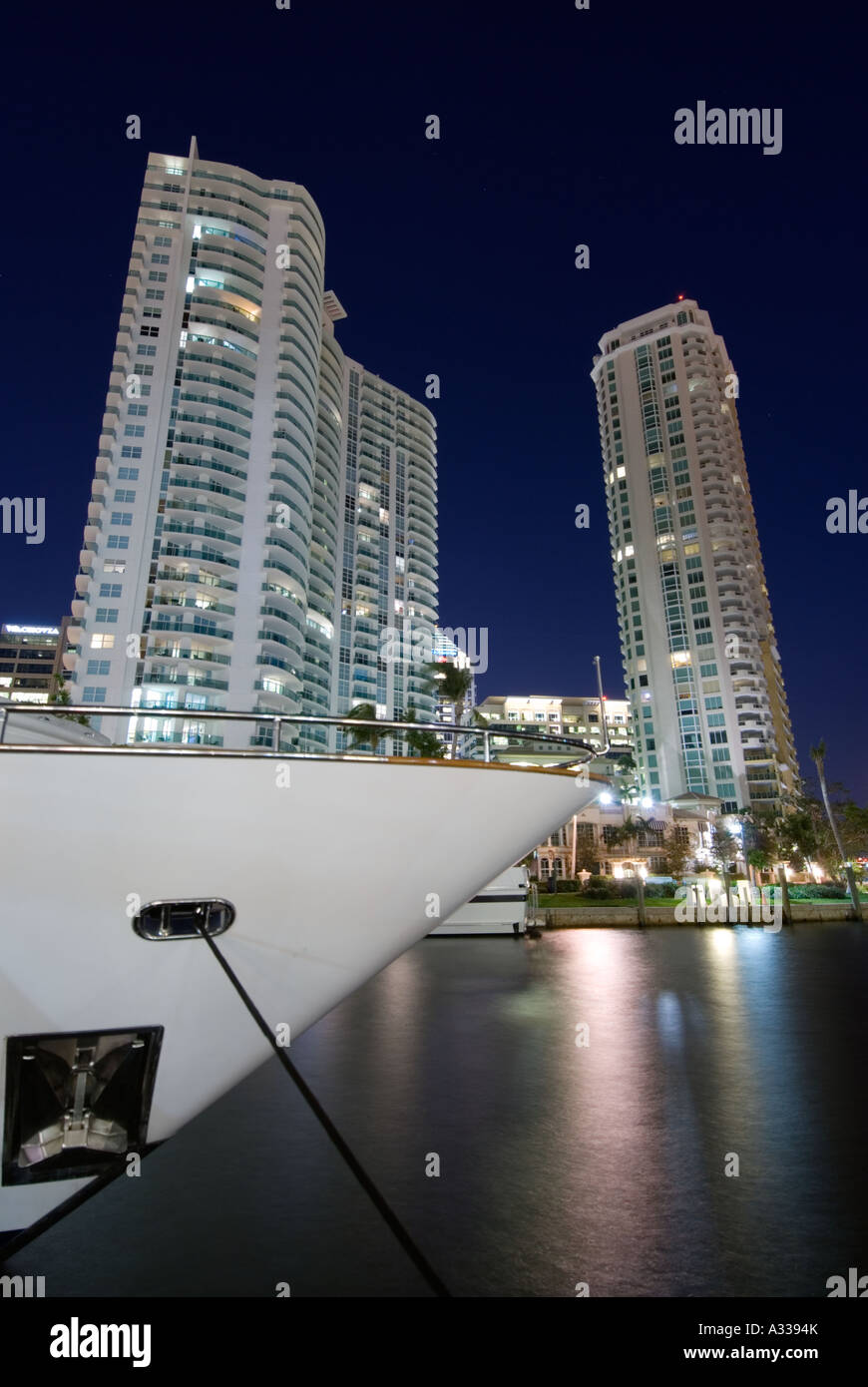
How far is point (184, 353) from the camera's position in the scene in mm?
52562

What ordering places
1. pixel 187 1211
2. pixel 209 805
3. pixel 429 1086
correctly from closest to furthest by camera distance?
1. pixel 209 805
2. pixel 187 1211
3. pixel 429 1086

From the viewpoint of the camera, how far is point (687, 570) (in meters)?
78.6

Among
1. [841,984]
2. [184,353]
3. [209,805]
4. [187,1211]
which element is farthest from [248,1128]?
[184,353]

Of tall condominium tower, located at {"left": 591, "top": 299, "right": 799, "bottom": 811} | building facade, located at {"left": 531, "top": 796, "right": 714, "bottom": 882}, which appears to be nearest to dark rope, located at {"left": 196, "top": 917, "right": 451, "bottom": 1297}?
building facade, located at {"left": 531, "top": 796, "right": 714, "bottom": 882}

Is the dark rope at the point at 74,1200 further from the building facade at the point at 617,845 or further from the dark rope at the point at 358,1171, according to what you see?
the building facade at the point at 617,845

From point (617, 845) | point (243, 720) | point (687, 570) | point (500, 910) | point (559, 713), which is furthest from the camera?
point (559, 713)

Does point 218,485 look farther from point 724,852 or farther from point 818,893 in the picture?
→ point 818,893

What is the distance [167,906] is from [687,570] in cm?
8382

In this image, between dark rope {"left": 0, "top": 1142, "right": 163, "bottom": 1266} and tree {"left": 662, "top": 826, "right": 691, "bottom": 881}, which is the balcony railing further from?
tree {"left": 662, "top": 826, "right": 691, "bottom": 881}

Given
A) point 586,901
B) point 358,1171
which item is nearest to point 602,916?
point 586,901

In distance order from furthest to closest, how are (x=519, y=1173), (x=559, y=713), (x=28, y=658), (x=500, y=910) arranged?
(x=559, y=713), (x=28, y=658), (x=500, y=910), (x=519, y=1173)

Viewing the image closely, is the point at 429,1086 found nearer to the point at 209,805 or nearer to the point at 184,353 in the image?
the point at 209,805

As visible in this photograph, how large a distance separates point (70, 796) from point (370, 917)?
1448 millimetres

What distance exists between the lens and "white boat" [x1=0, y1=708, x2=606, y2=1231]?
2.57 metres
